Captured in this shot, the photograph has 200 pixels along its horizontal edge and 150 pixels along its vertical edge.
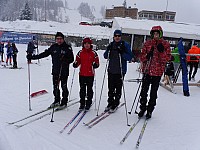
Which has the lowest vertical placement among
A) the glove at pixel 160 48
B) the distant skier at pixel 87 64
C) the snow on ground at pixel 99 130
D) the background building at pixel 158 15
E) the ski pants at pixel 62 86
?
the snow on ground at pixel 99 130

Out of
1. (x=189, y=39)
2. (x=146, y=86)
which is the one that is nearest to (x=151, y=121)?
(x=146, y=86)

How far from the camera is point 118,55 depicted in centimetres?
489

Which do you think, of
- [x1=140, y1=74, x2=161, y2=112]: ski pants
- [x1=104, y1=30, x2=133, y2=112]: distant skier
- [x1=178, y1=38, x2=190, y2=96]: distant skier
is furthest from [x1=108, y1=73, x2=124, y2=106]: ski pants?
[x1=178, y1=38, x2=190, y2=96]: distant skier

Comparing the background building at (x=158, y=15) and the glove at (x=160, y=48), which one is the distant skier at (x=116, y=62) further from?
the background building at (x=158, y=15)

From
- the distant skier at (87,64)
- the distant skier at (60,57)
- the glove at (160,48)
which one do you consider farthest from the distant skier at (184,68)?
the distant skier at (60,57)

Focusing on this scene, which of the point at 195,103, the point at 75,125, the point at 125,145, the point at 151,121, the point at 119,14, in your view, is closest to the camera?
the point at 125,145

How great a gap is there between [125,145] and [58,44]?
109 inches

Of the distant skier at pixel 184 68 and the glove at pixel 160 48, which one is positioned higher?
the glove at pixel 160 48

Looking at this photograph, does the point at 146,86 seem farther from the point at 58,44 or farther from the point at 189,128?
the point at 58,44

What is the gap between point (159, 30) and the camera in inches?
176

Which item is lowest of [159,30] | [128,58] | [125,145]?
[125,145]

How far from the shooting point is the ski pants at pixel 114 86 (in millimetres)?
4980

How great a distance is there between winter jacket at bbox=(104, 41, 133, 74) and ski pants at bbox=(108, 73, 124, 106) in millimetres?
128

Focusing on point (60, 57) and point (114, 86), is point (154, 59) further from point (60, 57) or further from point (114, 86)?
point (60, 57)
